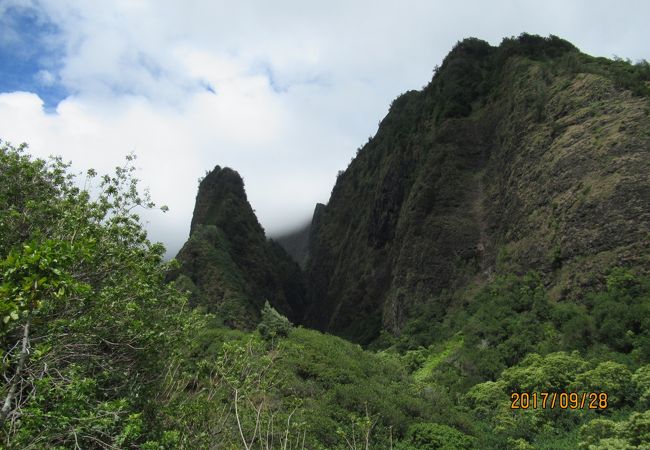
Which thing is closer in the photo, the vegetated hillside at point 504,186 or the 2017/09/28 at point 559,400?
the 2017/09/28 at point 559,400

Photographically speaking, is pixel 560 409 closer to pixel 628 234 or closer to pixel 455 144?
pixel 628 234

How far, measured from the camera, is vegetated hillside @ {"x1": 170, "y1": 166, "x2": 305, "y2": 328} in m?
66.1

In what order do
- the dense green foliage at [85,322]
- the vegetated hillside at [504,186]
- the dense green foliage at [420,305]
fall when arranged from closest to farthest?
the dense green foliage at [85,322]
the dense green foliage at [420,305]
the vegetated hillside at [504,186]

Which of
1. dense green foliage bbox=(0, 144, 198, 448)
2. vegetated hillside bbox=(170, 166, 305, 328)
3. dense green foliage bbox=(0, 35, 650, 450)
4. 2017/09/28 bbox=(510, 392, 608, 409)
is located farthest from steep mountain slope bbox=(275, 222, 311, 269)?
dense green foliage bbox=(0, 144, 198, 448)

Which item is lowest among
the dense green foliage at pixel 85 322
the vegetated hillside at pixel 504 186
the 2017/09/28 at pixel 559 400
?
the 2017/09/28 at pixel 559 400

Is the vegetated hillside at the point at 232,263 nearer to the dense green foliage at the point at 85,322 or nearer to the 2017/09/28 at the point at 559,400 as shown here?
the 2017/09/28 at the point at 559,400

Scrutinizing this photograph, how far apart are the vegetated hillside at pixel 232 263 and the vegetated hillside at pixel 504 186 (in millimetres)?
14487

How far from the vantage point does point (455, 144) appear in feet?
167

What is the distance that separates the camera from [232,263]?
78.5 meters

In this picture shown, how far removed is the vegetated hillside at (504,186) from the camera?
26.4m

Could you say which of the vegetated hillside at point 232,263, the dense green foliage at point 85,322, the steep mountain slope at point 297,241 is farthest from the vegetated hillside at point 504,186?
the steep mountain slope at point 297,241

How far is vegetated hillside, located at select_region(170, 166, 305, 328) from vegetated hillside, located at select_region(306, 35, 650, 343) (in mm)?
14487

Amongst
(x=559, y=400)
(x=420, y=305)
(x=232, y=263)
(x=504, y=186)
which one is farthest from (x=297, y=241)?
(x=559, y=400)

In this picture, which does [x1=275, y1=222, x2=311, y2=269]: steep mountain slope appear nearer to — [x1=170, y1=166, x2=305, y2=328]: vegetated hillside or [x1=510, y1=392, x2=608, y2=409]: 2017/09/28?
[x1=170, y1=166, x2=305, y2=328]: vegetated hillside
